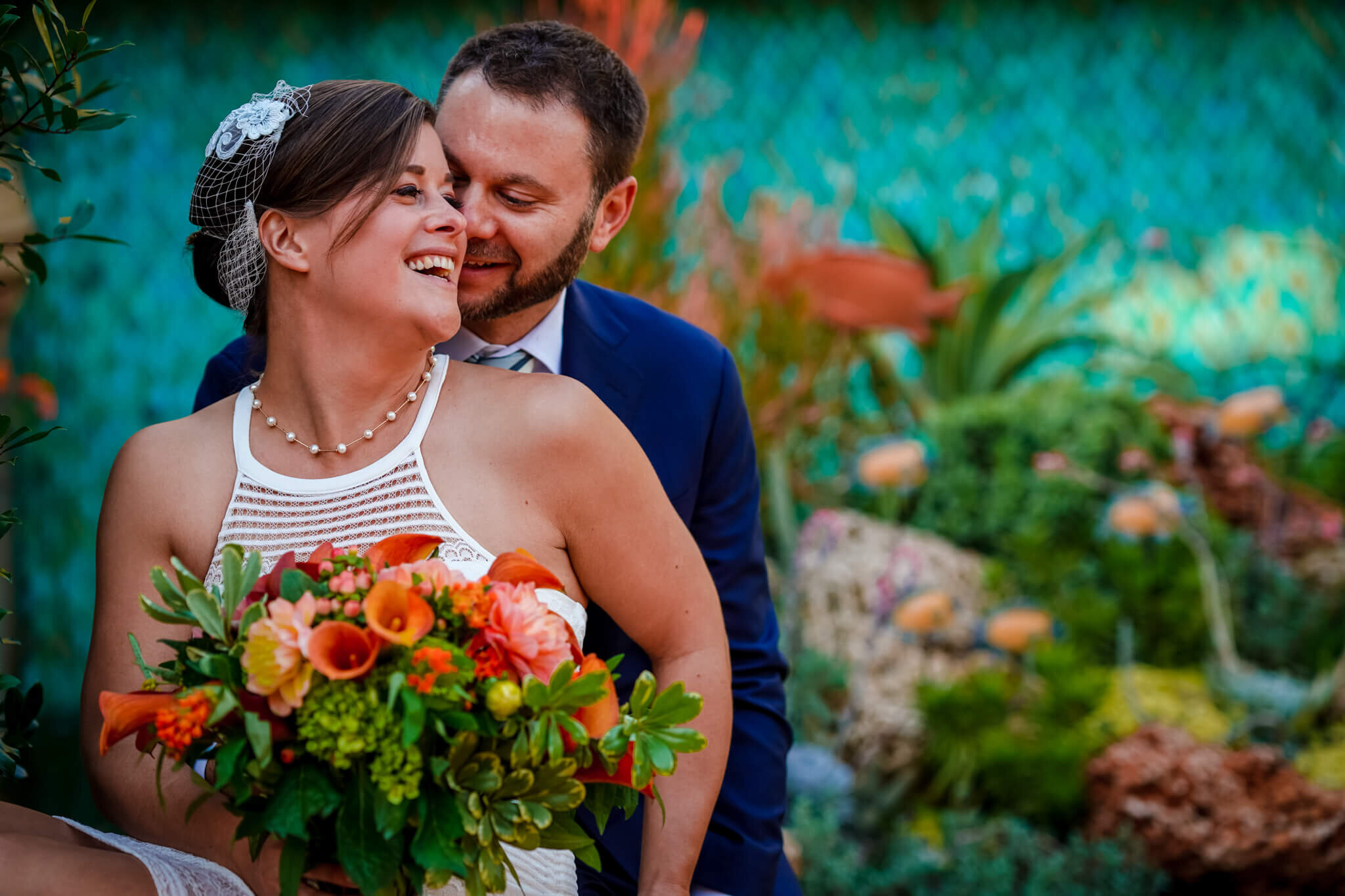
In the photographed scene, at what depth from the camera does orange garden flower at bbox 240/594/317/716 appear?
4.41ft

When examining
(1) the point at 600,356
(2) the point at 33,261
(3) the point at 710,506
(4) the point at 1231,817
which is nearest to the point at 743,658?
(3) the point at 710,506

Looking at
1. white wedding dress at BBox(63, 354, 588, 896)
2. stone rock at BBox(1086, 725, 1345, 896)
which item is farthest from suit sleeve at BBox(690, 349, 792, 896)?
stone rock at BBox(1086, 725, 1345, 896)

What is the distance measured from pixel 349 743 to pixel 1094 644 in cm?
408

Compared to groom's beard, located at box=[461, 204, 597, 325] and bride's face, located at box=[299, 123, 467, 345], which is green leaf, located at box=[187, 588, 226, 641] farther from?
groom's beard, located at box=[461, 204, 597, 325]

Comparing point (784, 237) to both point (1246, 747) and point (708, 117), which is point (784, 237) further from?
point (1246, 747)

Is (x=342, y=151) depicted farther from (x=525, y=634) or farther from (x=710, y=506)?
(x=710, y=506)

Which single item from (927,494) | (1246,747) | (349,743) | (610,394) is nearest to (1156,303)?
(927,494)

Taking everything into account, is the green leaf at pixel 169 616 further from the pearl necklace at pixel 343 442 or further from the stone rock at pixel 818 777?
the stone rock at pixel 818 777

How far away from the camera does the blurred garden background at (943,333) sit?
4.66 metres

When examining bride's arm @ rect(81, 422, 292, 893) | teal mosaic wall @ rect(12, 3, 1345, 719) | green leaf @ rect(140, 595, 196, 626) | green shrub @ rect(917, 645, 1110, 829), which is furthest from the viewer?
teal mosaic wall @ rect(12, 3, 1345, 719)

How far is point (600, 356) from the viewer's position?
97.5 inches

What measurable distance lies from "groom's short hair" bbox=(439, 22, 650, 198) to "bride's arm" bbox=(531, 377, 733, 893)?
652mm

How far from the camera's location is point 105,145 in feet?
18.0

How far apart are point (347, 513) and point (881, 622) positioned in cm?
324
